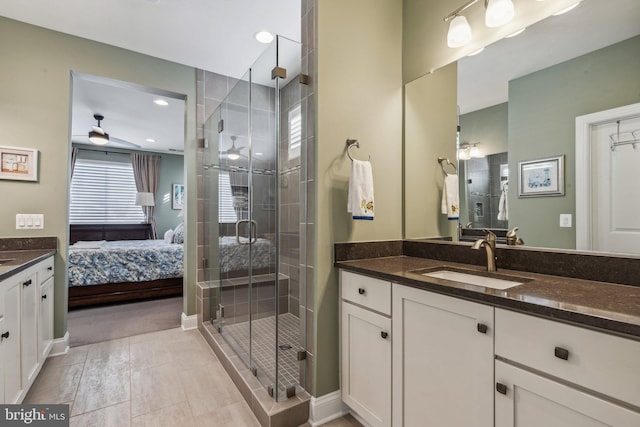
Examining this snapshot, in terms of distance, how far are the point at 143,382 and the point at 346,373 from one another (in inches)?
59.7

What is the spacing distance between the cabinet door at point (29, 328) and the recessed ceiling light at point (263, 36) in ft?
8.20

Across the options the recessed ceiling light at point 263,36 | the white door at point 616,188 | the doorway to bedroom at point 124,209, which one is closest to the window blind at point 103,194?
the doorway to bedroom at point 124,209

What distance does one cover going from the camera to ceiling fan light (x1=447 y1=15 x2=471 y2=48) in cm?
168

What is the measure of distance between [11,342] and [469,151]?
2.88m

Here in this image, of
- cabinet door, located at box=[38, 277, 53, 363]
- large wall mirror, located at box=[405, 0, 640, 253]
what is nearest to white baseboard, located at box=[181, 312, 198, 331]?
cabinet door, located at box=[38, 277, 53, 363]

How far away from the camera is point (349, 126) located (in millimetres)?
1870

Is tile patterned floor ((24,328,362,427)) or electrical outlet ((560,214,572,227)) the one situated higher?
electrical outlet ((560,214,572,227))

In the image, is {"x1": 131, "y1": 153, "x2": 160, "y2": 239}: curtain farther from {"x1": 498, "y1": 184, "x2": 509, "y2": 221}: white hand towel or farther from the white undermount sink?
{"x1": 498, "y1": 184, "x2": 509, "y2": 221}: white hand towel

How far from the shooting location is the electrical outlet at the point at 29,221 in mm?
2428

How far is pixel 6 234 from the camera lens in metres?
2.39

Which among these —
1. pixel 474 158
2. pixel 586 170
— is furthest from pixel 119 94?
pixel 586 170

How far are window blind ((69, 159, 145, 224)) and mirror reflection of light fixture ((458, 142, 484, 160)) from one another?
7.31 metres

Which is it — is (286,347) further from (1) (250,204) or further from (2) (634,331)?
(2) (634,331)

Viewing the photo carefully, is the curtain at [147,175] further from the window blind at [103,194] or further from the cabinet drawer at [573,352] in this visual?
the cabinet drawer at [573,352]
